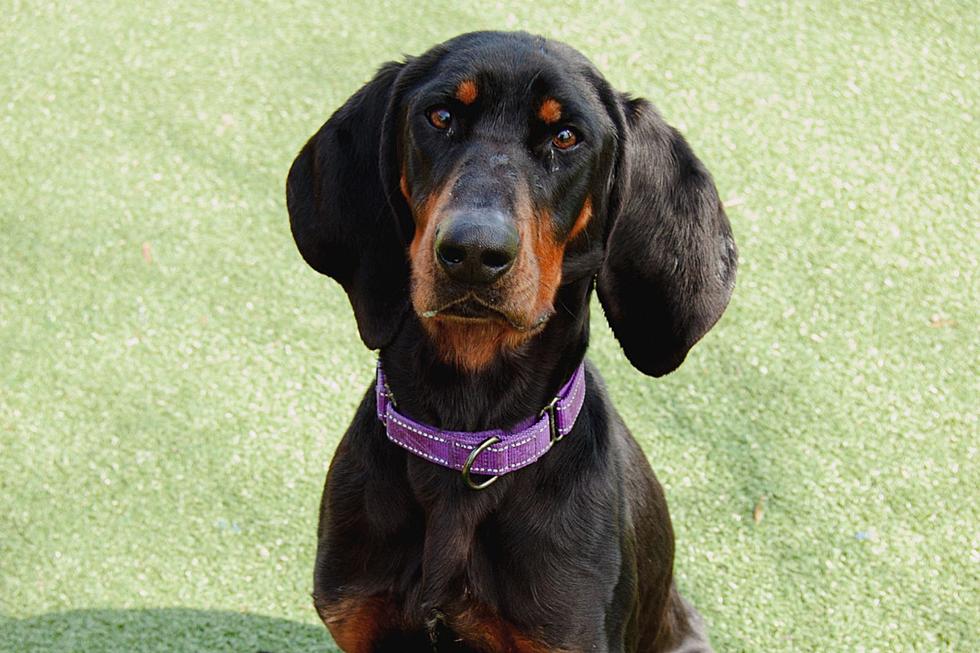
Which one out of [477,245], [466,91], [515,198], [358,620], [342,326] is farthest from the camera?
[342,326]

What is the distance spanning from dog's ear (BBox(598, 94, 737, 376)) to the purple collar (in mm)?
298

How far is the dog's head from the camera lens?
2826mm

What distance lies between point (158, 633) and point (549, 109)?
229 cm

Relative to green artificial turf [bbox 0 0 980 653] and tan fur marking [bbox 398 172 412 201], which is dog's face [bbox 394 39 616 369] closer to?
tan fur marking [bbox 398 172 412 201]

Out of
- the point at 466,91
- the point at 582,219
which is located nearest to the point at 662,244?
the point at 582,219

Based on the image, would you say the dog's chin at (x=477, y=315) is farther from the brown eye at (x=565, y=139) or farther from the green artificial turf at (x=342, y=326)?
the green artificial turf at (x=342, y=326)

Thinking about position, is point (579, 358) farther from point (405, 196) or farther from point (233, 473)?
point (233, 473)

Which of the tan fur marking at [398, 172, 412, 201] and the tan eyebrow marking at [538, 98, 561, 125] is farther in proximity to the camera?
the tan fur marking at [398, 172, 412, 201]

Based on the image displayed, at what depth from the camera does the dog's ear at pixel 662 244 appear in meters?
3.08

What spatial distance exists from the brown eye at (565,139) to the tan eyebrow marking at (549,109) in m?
0.04

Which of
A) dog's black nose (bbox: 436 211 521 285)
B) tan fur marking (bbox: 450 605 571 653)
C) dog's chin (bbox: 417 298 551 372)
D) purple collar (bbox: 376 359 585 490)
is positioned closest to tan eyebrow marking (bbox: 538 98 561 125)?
dog's black nose (bbox: 436 211 521 285)

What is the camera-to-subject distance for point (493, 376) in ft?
10.0

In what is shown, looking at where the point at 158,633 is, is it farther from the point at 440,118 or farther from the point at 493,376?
the point at 440,118

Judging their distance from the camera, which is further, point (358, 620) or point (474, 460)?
point (358, 620)
